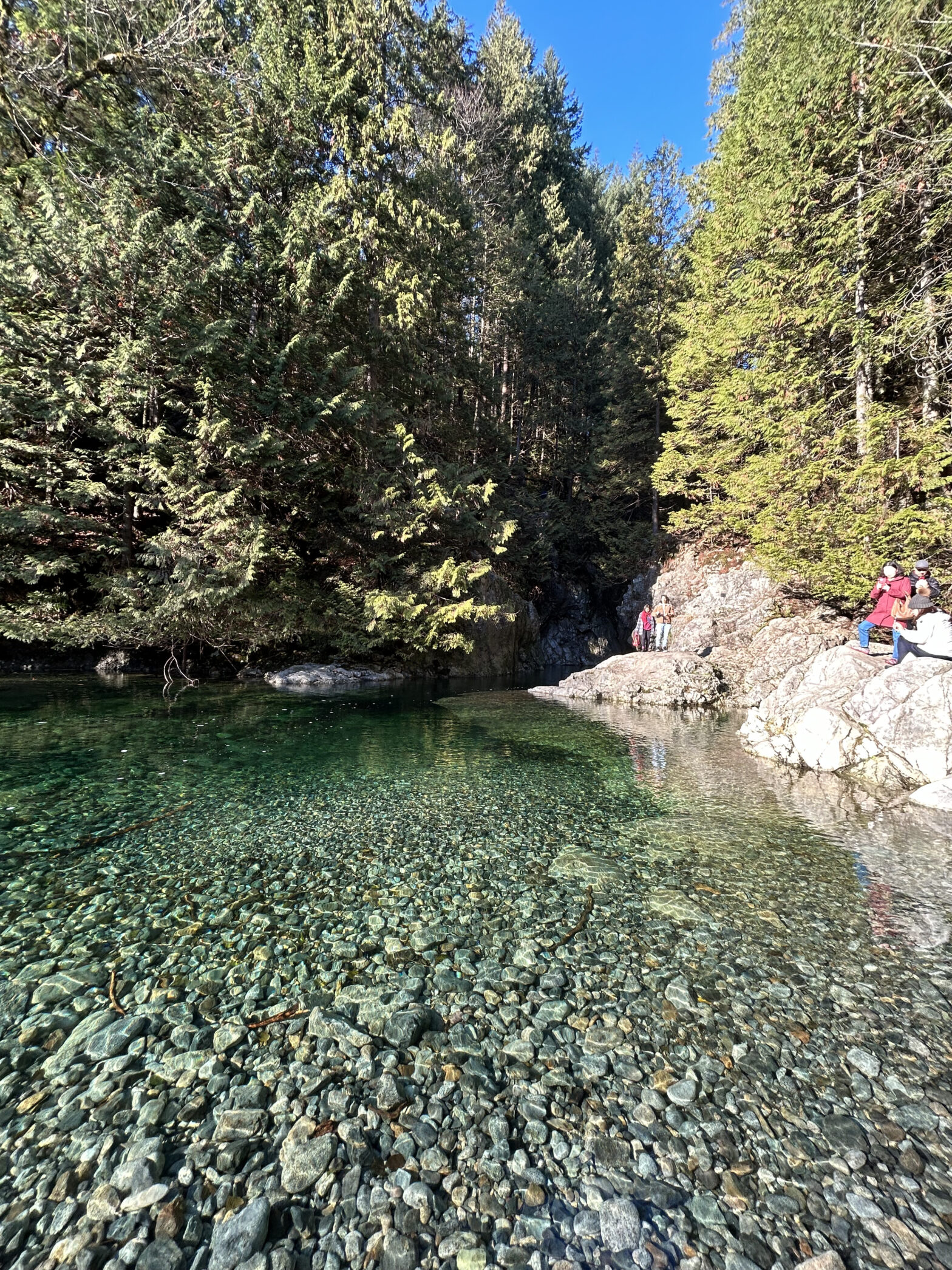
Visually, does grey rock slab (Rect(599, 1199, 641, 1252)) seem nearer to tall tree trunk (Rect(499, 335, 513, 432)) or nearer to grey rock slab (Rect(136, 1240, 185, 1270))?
grey rock slab (Rect(136, 1240, 185, 1270))

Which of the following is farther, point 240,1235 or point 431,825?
point 431,825

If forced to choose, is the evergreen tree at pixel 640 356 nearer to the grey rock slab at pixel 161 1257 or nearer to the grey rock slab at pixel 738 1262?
the grey rock slab at pixel 738 1262

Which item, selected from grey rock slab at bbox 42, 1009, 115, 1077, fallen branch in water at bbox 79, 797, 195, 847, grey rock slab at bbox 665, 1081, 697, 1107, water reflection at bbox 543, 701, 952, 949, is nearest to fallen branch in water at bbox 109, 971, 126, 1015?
grey rock slab at bbox 42, 1009, 115, 1077

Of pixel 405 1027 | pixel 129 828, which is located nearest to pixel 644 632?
pixel 129 828

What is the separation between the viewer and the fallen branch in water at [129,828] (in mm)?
5180

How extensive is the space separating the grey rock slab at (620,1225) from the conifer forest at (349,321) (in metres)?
13.6

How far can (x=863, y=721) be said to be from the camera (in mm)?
7988

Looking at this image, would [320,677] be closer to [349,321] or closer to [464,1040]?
[349,321]

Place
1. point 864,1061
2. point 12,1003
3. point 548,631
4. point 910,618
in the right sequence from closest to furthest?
1. point 864,1061
2. point 12,1003
3. point 910,618
4. point 548,631

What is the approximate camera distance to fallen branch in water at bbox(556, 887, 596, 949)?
3.89 m

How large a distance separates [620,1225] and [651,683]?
14.1 metres

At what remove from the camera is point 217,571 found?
49.6 ft

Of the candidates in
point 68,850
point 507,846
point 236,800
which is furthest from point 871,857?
point 68,850

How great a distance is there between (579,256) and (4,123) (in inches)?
1043
